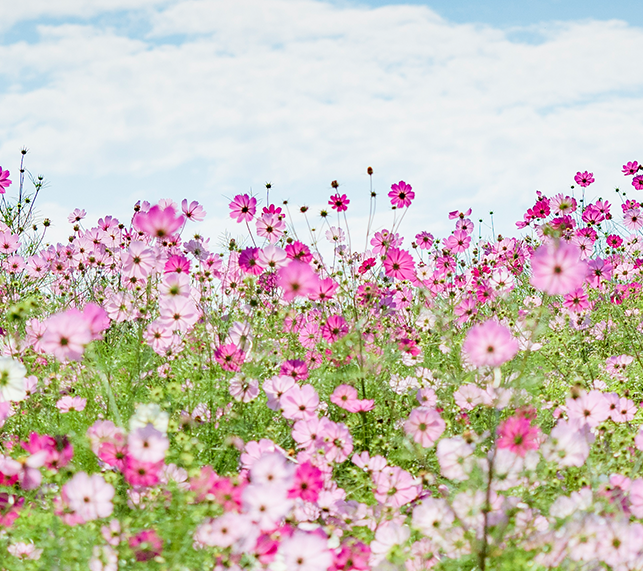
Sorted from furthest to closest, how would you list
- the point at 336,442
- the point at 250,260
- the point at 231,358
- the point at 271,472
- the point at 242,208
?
1. the point at 242,208
2. the point at 250,260
3. the point at 231,358
4. the point at 336,442
5. the point at 271,472

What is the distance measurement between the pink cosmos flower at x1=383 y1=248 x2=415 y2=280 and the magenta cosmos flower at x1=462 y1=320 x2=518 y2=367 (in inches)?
40.2

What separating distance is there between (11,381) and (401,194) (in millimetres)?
1883

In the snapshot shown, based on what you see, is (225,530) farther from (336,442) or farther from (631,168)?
Answer: (631,168)

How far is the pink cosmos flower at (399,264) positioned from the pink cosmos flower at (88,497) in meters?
1.38

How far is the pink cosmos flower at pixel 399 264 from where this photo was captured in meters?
2.37

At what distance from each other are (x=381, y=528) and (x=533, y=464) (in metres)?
0.39

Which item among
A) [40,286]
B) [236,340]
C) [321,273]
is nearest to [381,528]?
[236,340]

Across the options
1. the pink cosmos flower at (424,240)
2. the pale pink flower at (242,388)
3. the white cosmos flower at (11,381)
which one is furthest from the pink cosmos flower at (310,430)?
the pink cosmos flower at (424,240)

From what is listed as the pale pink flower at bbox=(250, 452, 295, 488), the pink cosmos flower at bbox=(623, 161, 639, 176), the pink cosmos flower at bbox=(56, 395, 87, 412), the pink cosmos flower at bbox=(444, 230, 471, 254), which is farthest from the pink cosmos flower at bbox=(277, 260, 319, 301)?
the pink cosmos flower at bbox=(623, 161, 639, 176)

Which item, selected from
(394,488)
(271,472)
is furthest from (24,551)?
(394,488)

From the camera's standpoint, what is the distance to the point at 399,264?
2.38 m

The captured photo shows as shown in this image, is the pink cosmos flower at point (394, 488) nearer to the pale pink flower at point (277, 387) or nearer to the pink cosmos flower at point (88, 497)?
the pale pink flower at point (277, 387)

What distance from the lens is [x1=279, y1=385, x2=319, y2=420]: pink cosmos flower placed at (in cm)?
179

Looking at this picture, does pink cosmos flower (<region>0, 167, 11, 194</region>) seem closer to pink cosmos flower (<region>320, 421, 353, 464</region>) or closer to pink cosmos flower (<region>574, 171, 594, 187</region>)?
pink cosmos flower (<region>320, 421, 353, 464</region>)
